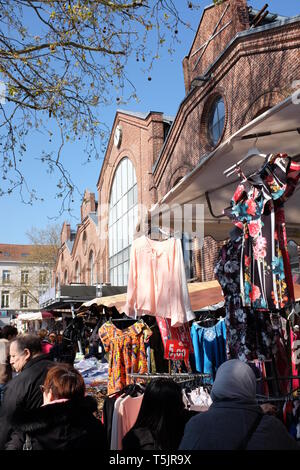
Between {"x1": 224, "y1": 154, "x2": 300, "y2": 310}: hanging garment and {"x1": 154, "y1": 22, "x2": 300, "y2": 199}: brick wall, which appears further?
{"x1": 154, "y1": 22, "x2": 300, "y2": 199}: brick wall

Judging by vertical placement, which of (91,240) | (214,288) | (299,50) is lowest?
(214,288)

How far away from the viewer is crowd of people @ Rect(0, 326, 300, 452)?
230 centimetres

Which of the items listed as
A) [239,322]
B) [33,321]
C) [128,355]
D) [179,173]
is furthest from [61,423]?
[33,321]

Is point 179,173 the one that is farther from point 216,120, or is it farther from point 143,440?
point 143,440

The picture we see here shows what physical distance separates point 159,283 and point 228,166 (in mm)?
1586

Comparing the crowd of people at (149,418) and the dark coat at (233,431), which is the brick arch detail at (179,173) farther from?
the dark coat at (233,431)

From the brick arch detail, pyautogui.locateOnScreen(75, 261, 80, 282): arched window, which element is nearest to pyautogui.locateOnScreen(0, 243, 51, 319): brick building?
pyautogui.locateOnScreen(75, 261, 80, 282): arched window

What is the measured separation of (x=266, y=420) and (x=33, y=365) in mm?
2339

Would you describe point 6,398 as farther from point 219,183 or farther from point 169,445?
point 219,183

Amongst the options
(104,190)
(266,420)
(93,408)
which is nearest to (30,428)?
(93,408)

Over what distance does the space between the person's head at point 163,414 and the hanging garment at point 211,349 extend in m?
3.32

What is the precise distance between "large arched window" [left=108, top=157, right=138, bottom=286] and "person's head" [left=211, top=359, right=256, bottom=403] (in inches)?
788

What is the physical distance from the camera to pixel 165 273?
4.86 m

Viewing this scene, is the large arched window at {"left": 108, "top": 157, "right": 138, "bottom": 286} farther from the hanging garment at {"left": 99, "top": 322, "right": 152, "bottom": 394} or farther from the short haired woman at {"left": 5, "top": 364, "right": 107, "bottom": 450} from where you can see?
the short haired woman at {"left": 5, "top": 364, "right": 107, "bottom": 450}
